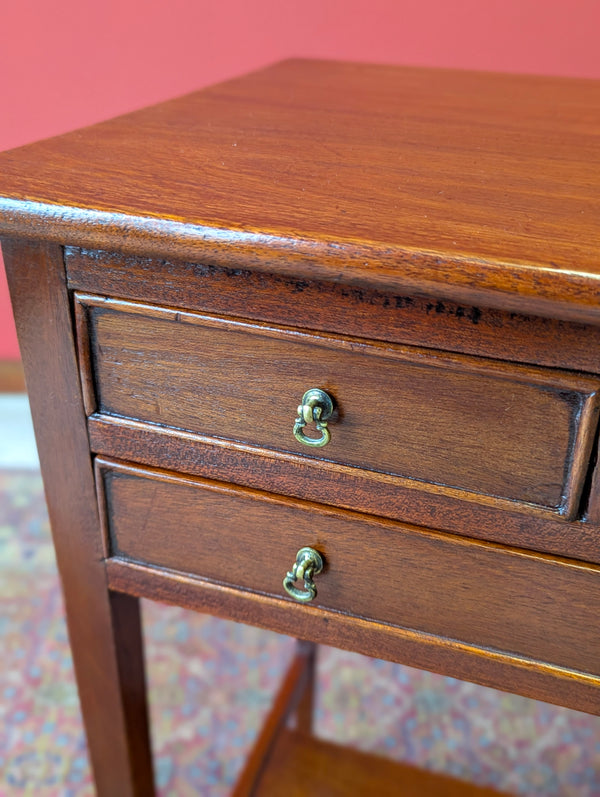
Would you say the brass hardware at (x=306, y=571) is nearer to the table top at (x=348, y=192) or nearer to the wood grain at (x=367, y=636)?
the wood grain at (x=367, y=636)

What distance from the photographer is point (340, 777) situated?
2.88ft

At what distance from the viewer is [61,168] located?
0.48 meters

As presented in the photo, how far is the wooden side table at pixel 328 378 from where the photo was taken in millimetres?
408

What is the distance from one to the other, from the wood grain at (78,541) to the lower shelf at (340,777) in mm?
216

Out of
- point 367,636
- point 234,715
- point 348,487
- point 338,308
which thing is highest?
point 338,308

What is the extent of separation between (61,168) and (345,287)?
0.19m

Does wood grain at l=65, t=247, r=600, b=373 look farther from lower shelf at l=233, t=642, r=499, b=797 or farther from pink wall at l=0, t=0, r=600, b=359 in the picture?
pink wall at l=0, t=0, r=600, b=359

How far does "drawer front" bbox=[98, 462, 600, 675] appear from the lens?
474mm

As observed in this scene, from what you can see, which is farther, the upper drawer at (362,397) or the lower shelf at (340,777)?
the lower shelf at (340,777)

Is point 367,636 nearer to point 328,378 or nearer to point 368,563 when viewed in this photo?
point 368,563

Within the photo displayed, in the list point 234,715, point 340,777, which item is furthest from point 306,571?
point 234,715

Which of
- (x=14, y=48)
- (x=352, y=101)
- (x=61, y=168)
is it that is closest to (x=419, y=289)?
(x=61, y=168)

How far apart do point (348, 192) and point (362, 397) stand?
116 mm

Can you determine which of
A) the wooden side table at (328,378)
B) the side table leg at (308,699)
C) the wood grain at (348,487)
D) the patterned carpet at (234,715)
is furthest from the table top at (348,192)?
the patterned carpet at (234,715)
